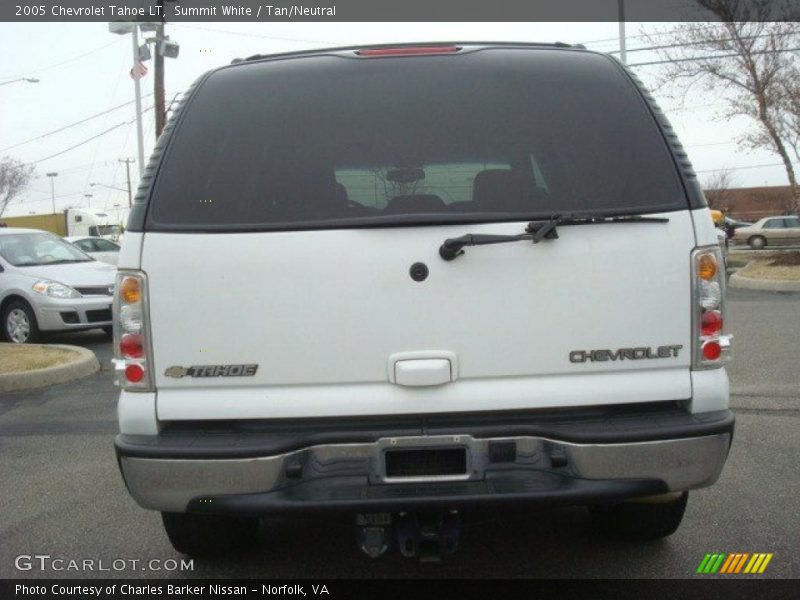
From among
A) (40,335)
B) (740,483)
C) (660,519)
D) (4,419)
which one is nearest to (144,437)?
(660,519)

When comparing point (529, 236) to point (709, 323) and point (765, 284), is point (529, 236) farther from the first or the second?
point (765, 284)

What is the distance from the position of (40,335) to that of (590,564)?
9.55 metres

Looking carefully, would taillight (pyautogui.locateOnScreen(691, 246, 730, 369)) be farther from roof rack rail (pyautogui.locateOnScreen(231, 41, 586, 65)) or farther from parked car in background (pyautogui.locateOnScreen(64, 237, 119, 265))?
parked car in background (pyautogui.locateOnScreen(64, 237, 119, 265))

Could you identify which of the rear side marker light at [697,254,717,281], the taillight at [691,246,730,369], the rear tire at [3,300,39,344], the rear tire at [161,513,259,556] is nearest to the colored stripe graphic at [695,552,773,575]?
the taillight at [691,246,730,369]

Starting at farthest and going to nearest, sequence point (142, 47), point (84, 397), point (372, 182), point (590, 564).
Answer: point (142, 47), point (84, 397), point (590, 564), point (372, 182)

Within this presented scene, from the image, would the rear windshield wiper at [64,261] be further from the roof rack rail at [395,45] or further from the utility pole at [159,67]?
the utility pole at [159,67]

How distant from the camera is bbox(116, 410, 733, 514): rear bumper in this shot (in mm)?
2914

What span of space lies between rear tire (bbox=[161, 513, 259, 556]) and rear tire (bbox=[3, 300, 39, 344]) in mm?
8521

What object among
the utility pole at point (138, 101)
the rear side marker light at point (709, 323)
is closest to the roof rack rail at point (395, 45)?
the rear side marker light at point (709, 323)

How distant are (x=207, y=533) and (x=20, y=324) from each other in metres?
8.80

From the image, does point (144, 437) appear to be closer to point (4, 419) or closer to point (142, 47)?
point (4, 419)

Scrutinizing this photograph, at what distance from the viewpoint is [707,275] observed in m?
3.05

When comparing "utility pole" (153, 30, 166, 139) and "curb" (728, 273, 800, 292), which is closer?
"curb" (728, 273, 800, 292)

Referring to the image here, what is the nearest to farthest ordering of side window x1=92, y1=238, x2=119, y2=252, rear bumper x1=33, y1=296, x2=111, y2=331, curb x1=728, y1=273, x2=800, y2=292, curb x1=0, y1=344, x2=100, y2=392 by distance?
curb x1=0, y1=344, x2=100, y2=392 < rear bumper x1=33, y1=296, x2=111, y2=331 < curb x1=728, y1=273, x2=800, y2=292 < side window x1=92, y1=238, x2=119, y2=252
